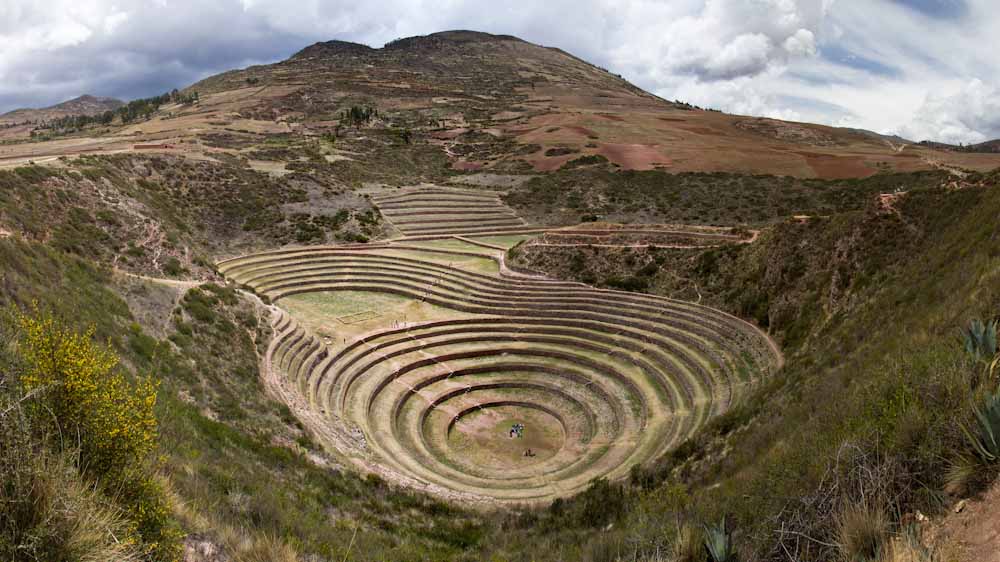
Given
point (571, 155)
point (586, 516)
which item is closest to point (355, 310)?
point (586, 516)

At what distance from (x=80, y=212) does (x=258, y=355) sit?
13530mm

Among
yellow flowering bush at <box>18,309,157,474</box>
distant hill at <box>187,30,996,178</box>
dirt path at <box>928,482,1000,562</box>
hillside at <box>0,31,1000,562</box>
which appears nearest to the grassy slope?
hillside at <box>0,31,1000,562</box>

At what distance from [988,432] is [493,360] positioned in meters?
18.6

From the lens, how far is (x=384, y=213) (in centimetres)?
4506

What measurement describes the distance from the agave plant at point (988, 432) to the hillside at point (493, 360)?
0.35ft

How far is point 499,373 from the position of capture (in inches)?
853

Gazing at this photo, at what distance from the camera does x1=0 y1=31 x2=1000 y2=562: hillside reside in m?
5.07

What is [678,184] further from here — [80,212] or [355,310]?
[80,212]

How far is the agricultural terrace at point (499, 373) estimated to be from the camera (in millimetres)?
15914

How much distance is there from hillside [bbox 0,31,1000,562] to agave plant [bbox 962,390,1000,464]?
106mm

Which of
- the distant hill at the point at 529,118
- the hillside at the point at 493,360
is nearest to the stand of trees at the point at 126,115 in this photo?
the distant hill at the point at 529,118

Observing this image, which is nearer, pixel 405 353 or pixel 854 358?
pixel 854 358

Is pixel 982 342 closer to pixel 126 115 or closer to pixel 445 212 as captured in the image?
pixel 445 212

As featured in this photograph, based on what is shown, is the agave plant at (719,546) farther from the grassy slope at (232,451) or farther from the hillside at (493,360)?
the grassy slope at (232,451)
